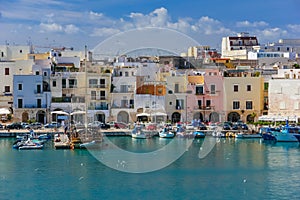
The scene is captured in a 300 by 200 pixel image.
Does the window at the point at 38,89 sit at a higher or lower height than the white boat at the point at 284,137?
higher

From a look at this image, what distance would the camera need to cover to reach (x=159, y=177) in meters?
19.3

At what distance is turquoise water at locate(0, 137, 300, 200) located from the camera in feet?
56.4

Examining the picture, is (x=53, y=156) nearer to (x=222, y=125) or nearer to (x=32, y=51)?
(x=222, y=125)

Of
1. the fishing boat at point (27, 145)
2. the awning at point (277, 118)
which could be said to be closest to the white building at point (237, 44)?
the awning at point (277, 118)

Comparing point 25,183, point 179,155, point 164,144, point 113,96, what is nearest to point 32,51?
point 113,96

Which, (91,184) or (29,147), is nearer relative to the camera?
(91,184)

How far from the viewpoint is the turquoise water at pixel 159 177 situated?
17.2 m

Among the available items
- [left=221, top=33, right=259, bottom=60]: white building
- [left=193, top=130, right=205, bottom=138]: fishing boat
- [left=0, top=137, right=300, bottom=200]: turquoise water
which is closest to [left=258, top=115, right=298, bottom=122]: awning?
[left=193, top=130, right=205, bottom=138]: fishing boat

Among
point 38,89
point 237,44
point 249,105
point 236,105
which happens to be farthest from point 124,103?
point 237,44

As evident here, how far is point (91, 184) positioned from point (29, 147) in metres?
8.24

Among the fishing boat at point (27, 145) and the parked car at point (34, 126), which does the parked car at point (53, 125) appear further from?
the fishing boat at point (27, 145)

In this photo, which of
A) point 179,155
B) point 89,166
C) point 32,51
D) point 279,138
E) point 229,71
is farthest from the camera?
point 32,51

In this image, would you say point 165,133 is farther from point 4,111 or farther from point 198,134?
point 4,111

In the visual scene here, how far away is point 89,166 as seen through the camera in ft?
70.0
